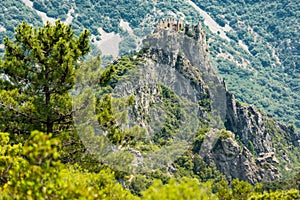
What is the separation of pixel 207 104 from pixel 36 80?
350 feet

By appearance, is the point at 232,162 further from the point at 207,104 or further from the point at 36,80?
the point at 36,80

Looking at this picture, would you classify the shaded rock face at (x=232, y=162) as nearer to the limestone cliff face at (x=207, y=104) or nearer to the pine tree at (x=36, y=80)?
the limestone cliff face at (x=207, y=104)

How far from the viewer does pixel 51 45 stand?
23000 mm

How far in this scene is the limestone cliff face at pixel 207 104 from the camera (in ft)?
344

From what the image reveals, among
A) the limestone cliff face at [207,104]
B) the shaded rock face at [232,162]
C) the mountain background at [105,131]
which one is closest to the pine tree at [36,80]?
the mountain background at [105,131]

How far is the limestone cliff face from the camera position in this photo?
104875mm

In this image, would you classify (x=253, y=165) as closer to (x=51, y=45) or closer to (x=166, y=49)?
(x=166, y=49)

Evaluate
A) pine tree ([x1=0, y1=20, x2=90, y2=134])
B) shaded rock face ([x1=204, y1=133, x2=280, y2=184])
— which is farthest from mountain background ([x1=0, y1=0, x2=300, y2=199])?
shaded rock face ([x1=204, y1=133, x2=280, y2=184])

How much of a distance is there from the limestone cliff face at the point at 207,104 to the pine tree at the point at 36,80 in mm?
66018

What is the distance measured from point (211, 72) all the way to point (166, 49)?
24931 millimetres

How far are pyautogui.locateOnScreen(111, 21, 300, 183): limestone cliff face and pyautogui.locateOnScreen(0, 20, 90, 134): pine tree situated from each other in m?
66.0

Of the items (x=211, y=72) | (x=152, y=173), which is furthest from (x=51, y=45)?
(x=211, y=72)

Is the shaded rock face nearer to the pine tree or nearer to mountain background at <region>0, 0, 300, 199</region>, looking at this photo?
mountain background at <region>0, 0, 300, 199</region>

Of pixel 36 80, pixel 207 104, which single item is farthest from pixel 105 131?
pixel 207 104
